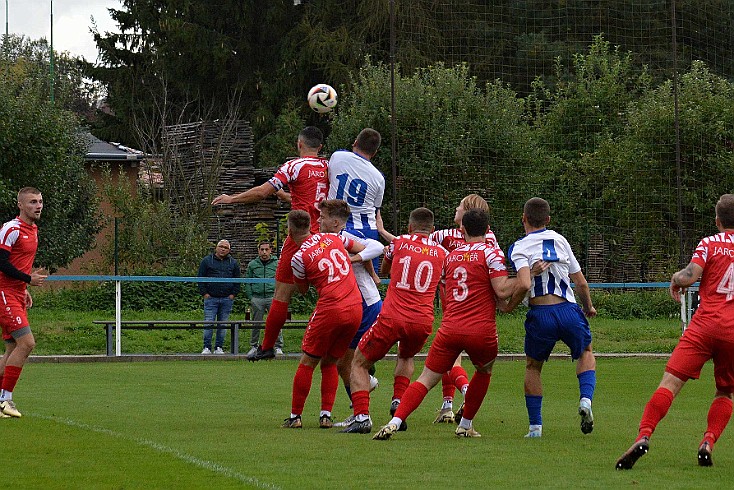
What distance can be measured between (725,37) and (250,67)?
21.2 meters

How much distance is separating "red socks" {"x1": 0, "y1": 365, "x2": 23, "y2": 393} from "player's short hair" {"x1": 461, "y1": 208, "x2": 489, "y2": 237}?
4.56 metres

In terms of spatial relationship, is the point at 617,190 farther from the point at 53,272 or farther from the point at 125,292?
the point at 53,272

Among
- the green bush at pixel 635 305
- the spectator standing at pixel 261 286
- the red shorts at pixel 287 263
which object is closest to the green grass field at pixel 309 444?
the red shorts at pixel 287 263

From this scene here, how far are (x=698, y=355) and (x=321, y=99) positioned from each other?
6.84 m

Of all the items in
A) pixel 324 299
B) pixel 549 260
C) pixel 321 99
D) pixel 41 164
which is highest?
pixel 41 164

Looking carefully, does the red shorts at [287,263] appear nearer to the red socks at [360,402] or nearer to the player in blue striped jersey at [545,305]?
the red socks at [360,402]

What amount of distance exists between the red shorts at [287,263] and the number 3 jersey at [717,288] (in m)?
3.87

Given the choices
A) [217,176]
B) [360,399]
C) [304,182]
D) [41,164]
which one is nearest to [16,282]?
[304,182]

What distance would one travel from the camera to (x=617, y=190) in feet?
84.6

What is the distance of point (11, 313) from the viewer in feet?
36.7

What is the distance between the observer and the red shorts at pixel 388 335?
980cm

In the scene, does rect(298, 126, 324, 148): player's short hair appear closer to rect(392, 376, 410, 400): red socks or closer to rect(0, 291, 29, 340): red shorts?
rect(392, 376, 410, 400): red socks

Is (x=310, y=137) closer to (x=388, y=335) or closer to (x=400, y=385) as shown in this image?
(x=388, y=335)

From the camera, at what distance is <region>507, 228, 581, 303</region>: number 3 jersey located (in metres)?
9.48
